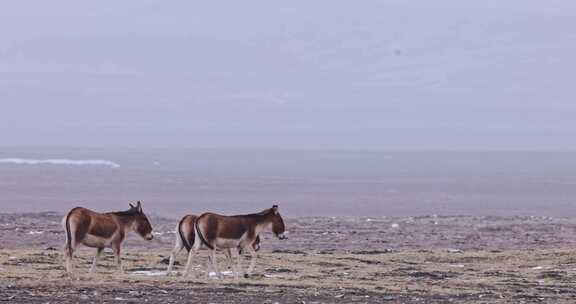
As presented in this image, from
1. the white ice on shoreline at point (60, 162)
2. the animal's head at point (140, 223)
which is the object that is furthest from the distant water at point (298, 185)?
the animal's head at point (140, 223)

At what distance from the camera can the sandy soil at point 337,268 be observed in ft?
64.2

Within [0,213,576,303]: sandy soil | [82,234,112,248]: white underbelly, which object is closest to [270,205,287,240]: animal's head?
[0,213,576,303]: sandy soil

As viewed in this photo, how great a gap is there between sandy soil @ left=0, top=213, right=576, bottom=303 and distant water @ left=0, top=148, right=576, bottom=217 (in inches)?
372

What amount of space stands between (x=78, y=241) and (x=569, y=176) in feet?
188

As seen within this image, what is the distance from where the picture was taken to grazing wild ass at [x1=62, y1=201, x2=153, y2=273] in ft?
70.8

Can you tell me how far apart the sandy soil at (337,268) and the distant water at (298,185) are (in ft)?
A: 31.0

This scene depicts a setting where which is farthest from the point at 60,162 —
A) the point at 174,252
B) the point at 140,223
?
the point at 174,252

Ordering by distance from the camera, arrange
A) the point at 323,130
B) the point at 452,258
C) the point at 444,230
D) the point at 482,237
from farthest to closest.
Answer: the point at 323,130
the point at 444,230
the point at 482,237
the point at 452,258

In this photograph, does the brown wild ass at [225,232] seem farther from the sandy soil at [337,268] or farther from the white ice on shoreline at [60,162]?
the white ice on shoreline at [60,162]

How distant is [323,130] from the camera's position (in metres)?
142

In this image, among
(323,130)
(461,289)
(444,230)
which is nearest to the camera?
(461,289)

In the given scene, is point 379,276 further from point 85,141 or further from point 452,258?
point 85,141

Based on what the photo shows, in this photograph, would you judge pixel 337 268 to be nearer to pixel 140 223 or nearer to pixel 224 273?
pixel 224 273

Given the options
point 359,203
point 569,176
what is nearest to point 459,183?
point 569,176
